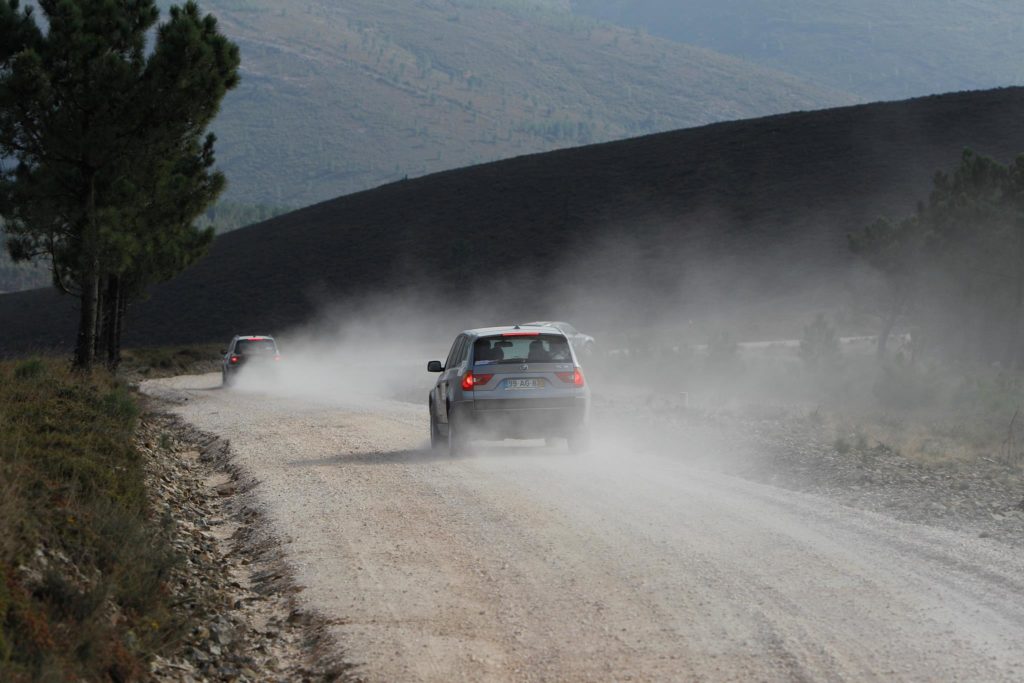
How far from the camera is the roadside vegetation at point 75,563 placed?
620cm

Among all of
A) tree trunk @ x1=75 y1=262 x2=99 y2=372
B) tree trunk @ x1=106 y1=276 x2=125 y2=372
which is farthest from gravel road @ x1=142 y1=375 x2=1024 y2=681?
tree trunk @ x1=106 y1=276 x2=125 y2=372

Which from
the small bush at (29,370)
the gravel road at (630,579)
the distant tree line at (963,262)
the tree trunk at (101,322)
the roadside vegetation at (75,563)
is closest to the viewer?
the roadside vegetation at (75,563)

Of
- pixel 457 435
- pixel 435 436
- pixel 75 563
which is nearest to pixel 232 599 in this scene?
pixel 75 563

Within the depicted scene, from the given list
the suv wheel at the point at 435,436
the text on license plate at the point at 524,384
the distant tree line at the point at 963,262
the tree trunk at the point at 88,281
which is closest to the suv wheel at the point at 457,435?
the text on license plate at the point at 524,384

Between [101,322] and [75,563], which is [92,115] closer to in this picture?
[101,322]

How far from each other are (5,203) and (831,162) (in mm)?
79012

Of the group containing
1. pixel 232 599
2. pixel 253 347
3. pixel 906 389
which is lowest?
pixel 232 599

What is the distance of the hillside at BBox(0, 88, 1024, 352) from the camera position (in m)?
85.0

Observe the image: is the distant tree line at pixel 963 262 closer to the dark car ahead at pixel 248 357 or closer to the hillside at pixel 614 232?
the dark car ahead at pixel 248 357

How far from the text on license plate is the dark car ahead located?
24111 mm

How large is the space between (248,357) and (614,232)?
5962 cm

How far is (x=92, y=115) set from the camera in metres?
26.5

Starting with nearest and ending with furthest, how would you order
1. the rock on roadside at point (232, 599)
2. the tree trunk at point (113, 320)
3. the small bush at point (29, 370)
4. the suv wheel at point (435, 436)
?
the rock on roadside at point (232, 599)
the suv wheel at point (435, 436)
the small bush at point (29, 370)
the tree trunk at point (113, 320)

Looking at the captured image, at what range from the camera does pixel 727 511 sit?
465 inches
